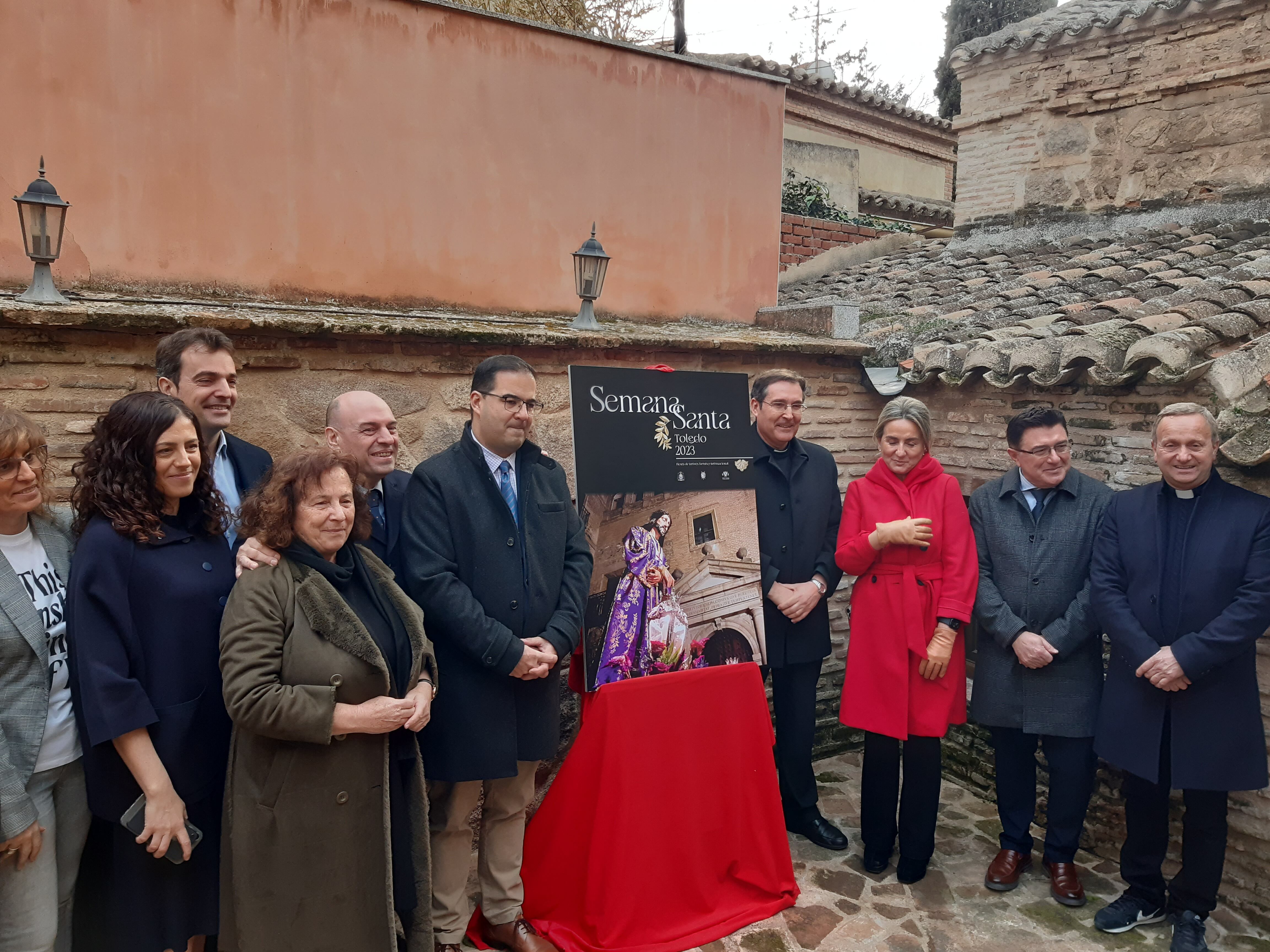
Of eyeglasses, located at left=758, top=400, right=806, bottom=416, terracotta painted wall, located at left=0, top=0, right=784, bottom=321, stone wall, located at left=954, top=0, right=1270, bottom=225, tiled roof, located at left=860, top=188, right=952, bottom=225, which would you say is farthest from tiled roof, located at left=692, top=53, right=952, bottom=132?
eyeglasses, located at left=758, top=400, right=806, bottom=416

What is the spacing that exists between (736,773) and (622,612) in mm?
863

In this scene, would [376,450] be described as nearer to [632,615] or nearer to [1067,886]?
[632,615]

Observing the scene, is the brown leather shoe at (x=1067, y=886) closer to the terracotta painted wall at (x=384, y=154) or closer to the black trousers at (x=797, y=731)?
the black trousers at (x=797, y=731)

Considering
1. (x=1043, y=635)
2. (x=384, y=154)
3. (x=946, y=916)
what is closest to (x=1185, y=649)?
(x=1043, y=635)

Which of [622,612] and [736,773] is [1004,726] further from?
[622,612]

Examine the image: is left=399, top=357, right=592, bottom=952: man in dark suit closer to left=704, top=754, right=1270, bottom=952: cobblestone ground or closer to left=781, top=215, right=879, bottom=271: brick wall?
left=704, top=754, right=1270, bottom=952: cobblestone ground

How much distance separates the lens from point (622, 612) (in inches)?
136

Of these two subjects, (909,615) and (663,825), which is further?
(909,615)

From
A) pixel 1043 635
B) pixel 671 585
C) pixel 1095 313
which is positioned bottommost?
pixel 1043 635

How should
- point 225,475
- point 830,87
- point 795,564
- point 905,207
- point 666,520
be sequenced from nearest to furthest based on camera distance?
point 225,475
point 666,520
point 795,564
point 830,87
point 905,207

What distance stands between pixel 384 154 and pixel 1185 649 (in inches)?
175

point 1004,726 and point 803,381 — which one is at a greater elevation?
point 803,381

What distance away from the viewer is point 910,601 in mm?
3768

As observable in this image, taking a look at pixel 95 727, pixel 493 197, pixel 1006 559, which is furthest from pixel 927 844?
pixel 493 197
